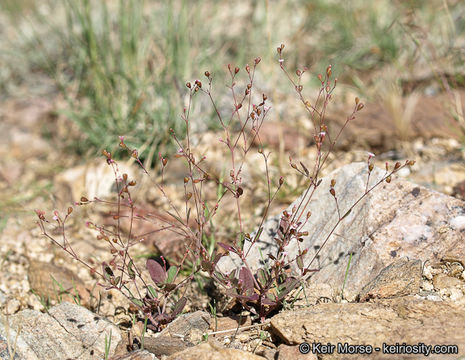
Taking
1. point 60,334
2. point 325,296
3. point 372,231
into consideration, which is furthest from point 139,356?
point 372,231

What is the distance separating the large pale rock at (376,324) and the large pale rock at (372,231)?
0.64 feet

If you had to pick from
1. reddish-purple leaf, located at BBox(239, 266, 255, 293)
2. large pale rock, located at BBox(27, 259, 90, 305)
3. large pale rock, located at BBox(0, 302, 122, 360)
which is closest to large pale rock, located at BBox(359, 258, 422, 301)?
reddish-purple leaf, located at BBox(239, 266, 255, 293)

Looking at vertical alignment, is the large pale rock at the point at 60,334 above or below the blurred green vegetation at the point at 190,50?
below

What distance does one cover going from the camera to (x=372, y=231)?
2.14m

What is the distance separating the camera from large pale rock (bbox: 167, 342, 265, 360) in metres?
1.70

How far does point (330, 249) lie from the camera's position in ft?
7.27

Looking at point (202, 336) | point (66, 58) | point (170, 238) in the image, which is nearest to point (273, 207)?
point (170, 238)

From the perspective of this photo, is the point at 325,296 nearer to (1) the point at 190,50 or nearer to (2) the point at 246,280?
(2) the point at 246,280

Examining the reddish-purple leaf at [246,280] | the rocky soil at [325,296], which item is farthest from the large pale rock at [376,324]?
the reddish-purple leaf at [246,280]

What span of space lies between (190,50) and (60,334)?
2.86 metres

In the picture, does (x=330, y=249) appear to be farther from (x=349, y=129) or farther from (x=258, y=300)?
(x=349, y=129)

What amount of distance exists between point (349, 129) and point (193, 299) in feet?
6.17

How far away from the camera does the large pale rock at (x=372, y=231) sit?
2053 mm

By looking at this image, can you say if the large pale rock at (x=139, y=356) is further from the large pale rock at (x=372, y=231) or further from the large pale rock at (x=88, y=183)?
the large pale rock at (x=88, y=183)
